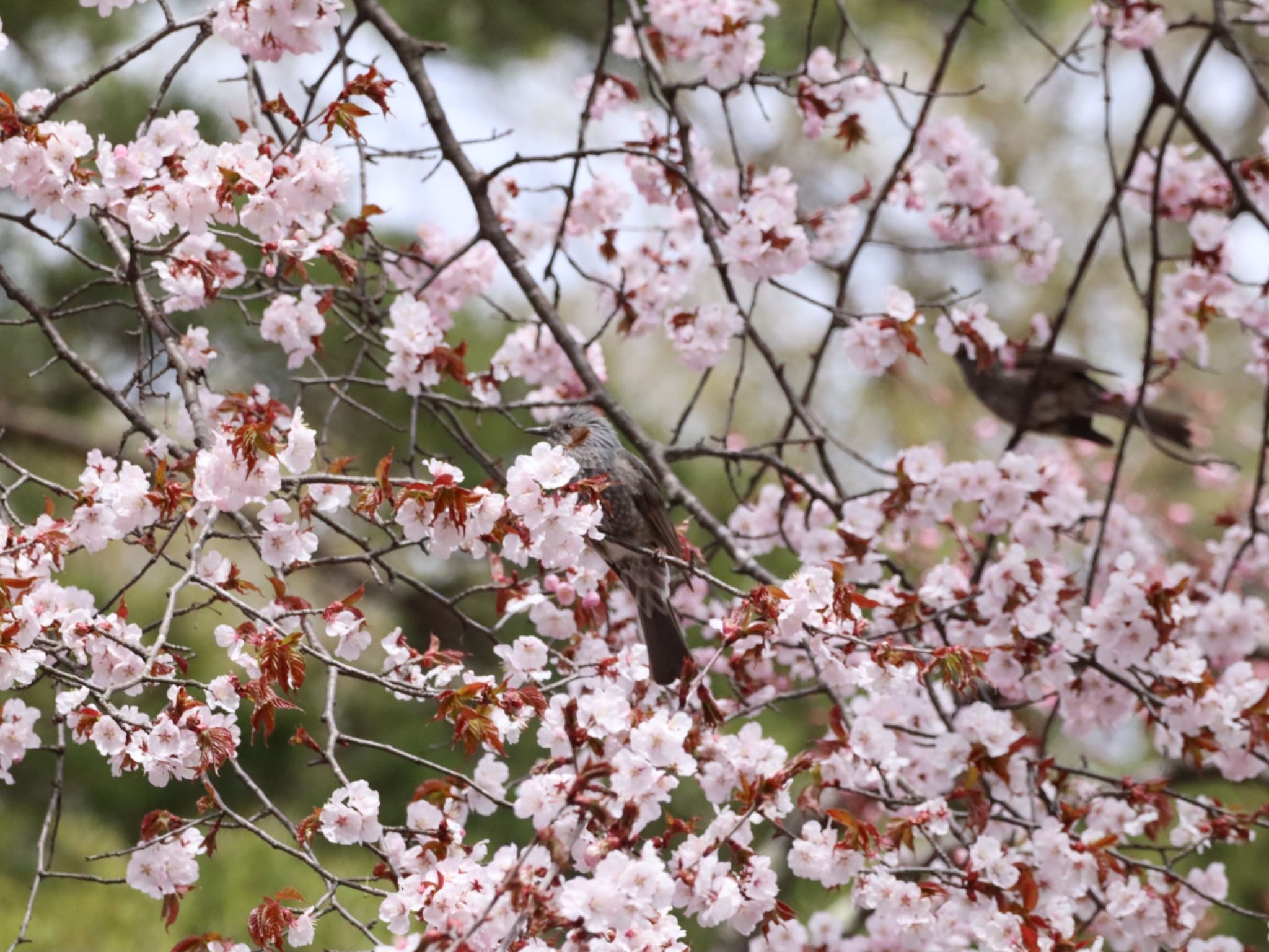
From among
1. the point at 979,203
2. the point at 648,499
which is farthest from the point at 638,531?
the point at 979,203

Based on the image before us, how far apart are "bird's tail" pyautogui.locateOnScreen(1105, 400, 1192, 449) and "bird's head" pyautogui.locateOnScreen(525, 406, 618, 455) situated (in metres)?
1.73

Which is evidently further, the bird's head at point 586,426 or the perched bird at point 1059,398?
the perched bird at point 1059,398

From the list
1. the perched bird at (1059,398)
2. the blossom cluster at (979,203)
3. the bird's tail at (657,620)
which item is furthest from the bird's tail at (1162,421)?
the bird's tail at (657,620)

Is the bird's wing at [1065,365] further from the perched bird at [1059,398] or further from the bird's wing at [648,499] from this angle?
the bird's wing at [648,499]

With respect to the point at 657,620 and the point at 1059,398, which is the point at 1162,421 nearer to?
the point at 1059,398

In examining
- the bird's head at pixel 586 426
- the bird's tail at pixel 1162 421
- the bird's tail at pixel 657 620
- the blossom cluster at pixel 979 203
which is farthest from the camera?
the bird's tail at pixel 1162 421

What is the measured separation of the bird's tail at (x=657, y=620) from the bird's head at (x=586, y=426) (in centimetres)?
32

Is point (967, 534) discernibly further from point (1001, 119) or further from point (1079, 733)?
point (1001, 119)

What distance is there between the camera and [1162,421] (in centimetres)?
414

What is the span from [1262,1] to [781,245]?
2.20m

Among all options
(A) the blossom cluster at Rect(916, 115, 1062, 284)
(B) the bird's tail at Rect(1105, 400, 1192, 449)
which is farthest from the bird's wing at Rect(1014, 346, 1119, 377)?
(A) the blossom cluster at Rect(916, 115, 1062, 284)

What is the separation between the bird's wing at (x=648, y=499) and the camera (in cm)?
294

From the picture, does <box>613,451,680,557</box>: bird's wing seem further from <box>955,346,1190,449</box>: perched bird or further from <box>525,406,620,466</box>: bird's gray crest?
<box>955,346,1190,449</box>: perched bird

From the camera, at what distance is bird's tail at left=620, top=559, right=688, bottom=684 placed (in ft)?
8.98
